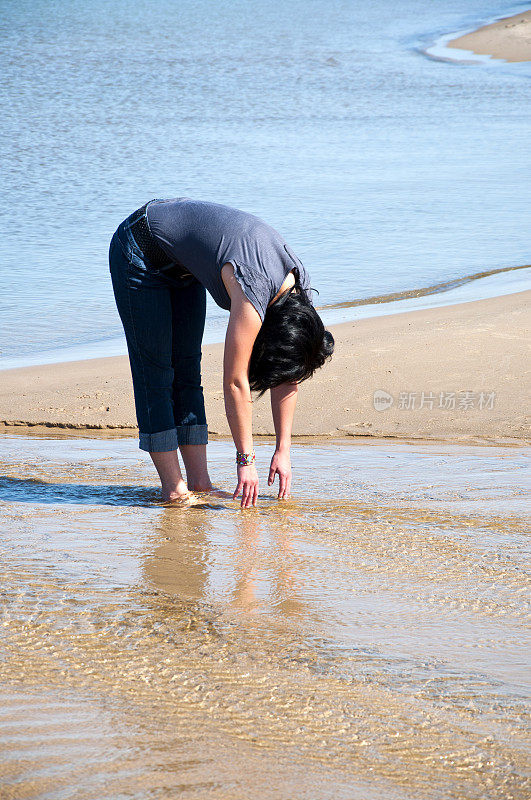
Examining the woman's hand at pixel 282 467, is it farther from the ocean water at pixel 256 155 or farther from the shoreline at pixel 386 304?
the ocean water at pixel 256 155

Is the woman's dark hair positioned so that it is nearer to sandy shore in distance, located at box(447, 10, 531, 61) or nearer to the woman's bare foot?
the woman's bare foot

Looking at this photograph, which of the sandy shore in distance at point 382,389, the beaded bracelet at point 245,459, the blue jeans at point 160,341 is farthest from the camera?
the sandy shore in distance at point 382,389

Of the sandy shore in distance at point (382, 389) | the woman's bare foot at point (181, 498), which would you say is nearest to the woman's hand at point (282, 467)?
the woman's bare foot at point (181, 498)

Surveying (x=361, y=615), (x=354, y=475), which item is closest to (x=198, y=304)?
(x=354, y=475)

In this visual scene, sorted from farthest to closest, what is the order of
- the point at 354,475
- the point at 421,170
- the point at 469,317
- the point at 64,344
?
the point at 421,170
the point at 64,344
the point at 469,317
the point at 354,475

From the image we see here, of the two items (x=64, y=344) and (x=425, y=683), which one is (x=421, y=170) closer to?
(x=64, y=344)

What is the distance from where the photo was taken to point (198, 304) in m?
3.15

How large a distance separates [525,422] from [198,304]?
1868mm

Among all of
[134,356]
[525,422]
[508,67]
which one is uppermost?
[508,67]

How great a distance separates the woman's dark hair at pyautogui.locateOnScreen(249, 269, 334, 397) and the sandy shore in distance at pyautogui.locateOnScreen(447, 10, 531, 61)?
29721 millimetres

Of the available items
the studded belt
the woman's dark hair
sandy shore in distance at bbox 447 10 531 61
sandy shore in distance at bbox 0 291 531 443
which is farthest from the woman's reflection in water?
sandy shore in distance at bbox 447 10 531 61

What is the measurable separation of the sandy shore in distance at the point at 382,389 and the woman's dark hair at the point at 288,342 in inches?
60.7

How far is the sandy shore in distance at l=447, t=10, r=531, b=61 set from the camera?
99.3ft

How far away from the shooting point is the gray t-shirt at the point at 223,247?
8.70 feet
